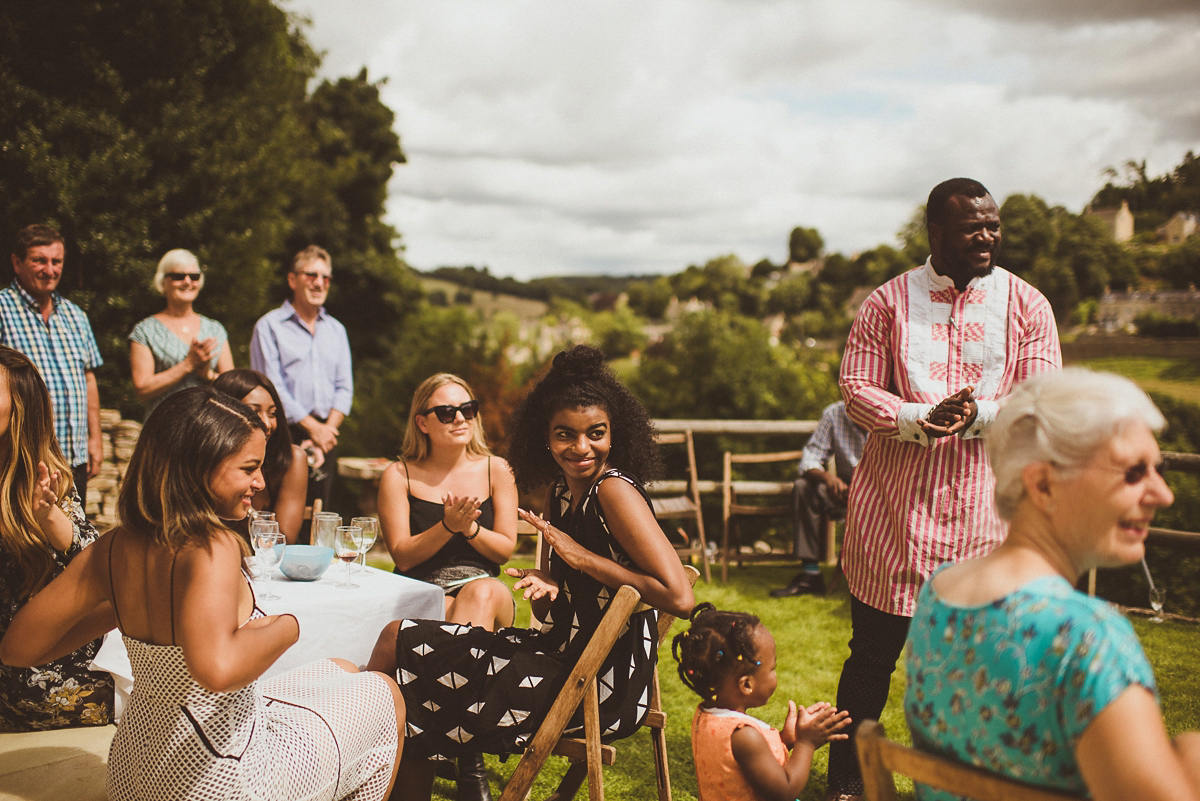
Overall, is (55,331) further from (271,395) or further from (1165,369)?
(1165,369)


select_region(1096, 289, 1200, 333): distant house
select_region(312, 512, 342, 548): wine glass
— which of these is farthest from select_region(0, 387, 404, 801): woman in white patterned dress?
select_region(1096, 289, 1200, 333): distant house

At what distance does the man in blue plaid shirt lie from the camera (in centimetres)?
477

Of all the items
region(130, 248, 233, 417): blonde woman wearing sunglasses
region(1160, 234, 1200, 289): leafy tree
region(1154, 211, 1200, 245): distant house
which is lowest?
region(130, 248, 233, 417): blonde woman wearing sunglasses

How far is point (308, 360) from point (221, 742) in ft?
12.7

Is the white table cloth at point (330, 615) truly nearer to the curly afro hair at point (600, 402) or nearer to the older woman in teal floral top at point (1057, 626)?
the curly afro hair at point (600, 402)

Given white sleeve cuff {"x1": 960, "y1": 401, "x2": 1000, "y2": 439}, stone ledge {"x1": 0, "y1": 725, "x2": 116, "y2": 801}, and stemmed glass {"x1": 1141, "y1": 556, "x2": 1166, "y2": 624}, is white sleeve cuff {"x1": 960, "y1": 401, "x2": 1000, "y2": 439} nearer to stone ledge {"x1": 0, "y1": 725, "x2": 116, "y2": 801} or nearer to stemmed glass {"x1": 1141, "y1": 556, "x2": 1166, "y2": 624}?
stone ledge {"x1": 0, "y1": 725, "x2": 116, "y2": 801}

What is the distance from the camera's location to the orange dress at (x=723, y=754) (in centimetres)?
240

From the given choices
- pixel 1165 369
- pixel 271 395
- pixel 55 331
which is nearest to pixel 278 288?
pixel 55 331

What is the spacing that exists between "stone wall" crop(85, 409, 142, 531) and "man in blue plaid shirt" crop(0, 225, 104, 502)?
6.77 feet

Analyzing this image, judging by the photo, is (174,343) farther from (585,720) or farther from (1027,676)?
(1027,676)

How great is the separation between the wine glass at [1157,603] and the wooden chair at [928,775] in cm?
543

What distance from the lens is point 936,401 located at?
290cm

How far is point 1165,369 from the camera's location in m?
10.9

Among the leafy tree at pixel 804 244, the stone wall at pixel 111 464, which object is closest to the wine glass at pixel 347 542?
the stone wall at pixel 111 464
